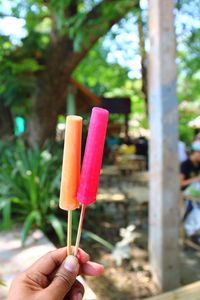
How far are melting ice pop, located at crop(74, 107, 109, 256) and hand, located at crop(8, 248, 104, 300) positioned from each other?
217 mm

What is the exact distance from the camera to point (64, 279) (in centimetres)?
96

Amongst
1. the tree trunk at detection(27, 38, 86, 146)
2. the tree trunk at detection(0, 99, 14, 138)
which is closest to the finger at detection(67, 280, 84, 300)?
the tree trunk at detection(27, 38, 86, 146)

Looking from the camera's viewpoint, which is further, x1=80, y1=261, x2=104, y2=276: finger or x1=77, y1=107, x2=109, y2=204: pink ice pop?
x1=80, y1=261, x2=104, y2=276: finger

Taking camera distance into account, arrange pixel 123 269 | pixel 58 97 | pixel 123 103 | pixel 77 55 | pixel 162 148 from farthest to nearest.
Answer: pixel 123 103 < pixel 58 97 < pixel 77 55 < pixel 123 269 < pixel 162 148

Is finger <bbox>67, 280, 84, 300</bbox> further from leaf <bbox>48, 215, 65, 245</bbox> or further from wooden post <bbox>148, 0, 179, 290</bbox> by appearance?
leaf <bbox>48, 215, 65, 245</bbox>

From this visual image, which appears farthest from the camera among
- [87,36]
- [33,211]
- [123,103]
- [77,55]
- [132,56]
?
[123,103]

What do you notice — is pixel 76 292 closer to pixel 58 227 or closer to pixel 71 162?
pixel 71 162

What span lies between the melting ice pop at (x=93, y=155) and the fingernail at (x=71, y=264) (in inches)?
7.5

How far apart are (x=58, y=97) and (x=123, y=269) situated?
396 centimetres

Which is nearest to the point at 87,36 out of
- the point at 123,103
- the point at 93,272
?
the point at 93,272

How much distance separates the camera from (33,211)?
175 inches

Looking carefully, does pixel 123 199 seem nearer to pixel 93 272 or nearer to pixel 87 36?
pixel 87 36

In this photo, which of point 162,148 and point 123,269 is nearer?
point 162,148

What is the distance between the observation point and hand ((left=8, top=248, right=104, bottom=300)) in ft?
3.04
